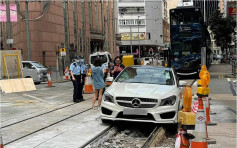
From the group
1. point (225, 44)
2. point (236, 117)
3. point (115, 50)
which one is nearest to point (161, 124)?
point (236, 117)

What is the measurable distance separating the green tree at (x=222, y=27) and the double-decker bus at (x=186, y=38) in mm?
35985

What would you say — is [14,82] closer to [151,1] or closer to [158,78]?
[158,78]

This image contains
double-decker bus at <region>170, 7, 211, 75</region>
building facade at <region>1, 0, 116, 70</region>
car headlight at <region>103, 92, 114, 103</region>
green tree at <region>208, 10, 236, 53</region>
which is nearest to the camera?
car headlight at <region>103, 92, 114, 103</region>

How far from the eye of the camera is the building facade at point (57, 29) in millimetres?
34100

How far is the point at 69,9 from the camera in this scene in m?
42.1

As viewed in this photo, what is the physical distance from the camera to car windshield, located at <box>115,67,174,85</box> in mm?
8492

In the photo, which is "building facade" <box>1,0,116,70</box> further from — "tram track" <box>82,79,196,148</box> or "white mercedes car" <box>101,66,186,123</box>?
"tram track" <box>82,79,196,148</box>

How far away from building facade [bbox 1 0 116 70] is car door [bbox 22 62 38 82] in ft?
22.8

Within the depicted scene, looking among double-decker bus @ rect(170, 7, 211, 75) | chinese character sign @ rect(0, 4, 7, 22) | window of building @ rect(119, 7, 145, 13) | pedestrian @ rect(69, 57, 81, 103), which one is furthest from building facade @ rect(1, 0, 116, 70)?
window of building @ rect(119, 7, 145, 13)

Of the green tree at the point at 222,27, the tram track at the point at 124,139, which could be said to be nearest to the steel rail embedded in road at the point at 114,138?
the tram track at the point at 124,139

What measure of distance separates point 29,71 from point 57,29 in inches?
578

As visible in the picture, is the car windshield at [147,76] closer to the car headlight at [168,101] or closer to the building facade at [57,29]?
the car headlight at [168,101]

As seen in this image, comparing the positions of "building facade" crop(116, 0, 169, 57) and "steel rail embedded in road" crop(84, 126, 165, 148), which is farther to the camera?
"building facade" crop(116, 0, 169, 57)

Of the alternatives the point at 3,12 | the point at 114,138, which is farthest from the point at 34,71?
the point at 114,138
